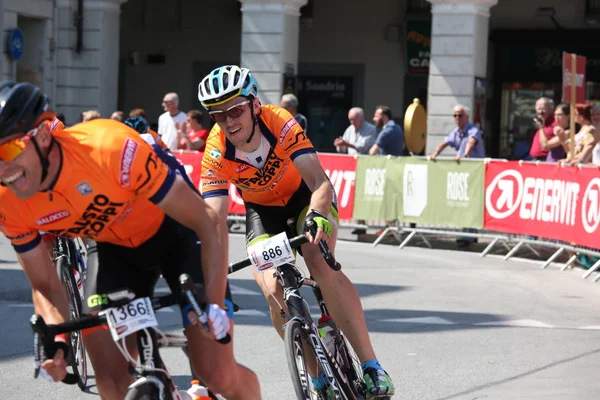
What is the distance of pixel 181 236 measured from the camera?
4.89 m

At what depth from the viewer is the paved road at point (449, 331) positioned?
7.63 meters

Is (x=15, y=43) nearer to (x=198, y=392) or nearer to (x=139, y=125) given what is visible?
(x=139, y=125)

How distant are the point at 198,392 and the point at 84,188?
0.93 meters

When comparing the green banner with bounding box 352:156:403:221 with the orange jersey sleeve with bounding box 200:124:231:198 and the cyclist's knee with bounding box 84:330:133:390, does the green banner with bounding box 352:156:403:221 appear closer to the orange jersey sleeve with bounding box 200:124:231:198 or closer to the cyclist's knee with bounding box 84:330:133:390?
the orange jersey sleeve with bounding box 200:124:231:198

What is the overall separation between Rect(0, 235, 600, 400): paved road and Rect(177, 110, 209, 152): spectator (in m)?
4.19

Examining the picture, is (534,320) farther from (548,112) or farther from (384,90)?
(384,90)

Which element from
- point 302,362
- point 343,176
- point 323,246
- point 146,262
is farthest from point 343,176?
point 146,262

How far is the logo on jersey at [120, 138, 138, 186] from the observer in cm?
445

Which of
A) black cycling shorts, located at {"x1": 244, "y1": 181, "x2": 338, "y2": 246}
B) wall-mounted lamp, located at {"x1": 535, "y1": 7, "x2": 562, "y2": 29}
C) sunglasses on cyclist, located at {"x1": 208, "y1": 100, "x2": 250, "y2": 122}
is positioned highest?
wall-mounted lamp, located at {"x1": 535, "y1": 7, "x2": 562, "y2": 29}

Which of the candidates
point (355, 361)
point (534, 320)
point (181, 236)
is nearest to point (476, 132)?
point (534, 320)

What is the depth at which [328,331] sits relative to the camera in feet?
19.6

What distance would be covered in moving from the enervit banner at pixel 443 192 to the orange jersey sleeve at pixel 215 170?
32.0ft

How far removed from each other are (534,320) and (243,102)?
17.9ft

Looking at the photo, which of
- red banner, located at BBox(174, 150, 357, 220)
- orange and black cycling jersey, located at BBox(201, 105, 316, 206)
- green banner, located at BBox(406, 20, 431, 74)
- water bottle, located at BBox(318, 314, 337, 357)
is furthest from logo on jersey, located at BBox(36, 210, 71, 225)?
green banner, located at BBox(406, 20, 431, 74)
